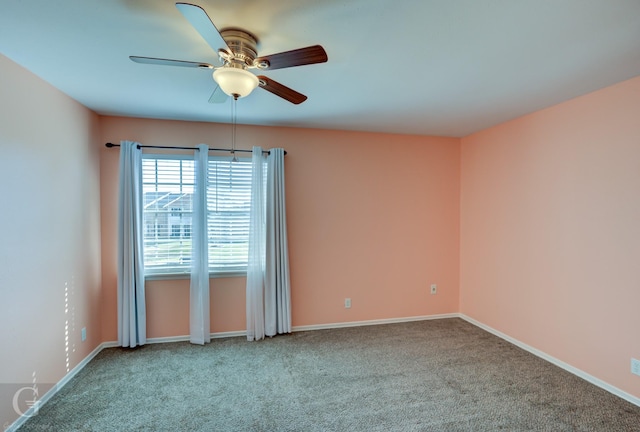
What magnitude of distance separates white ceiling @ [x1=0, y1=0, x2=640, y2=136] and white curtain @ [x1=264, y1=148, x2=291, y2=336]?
795 millimetres

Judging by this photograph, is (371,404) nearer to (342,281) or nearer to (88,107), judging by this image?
(342,281)

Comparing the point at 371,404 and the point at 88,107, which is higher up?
the point at 88,107

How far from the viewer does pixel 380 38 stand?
176 cm

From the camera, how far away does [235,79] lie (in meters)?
1.67

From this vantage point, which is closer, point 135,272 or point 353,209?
point 135,272

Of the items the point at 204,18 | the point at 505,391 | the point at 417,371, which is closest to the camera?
the point at 204,18

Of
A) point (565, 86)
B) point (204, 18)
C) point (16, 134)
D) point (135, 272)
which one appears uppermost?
point (565, 86)

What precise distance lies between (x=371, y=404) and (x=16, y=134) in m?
3.22

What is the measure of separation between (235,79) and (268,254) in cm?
215

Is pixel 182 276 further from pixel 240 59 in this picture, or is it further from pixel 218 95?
pixel 240 59

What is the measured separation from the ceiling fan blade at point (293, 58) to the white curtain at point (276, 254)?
181 cm

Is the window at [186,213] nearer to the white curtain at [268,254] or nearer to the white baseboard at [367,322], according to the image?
the white curtain at [268,254]

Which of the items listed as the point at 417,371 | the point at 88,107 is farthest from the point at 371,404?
the point at 88,107

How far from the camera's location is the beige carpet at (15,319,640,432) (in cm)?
204
